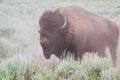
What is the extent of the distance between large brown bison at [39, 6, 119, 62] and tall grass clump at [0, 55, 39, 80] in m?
1.18

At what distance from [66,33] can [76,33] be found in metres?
0.17

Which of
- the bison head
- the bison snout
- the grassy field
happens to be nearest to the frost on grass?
the grassy field

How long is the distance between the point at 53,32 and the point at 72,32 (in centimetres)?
34

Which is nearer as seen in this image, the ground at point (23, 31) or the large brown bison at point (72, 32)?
the large brown bison at point (72, 32)

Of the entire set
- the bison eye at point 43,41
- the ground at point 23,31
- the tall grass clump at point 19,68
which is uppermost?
the bison eye at point 43,41

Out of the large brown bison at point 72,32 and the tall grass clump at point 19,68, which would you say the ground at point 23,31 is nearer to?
the large brown bison at point 72,32

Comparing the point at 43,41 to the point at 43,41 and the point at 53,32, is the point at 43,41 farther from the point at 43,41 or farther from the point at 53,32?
the point at 53,32

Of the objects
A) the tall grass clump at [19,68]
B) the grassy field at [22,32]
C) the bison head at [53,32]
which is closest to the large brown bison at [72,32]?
the bison head at [53,32]

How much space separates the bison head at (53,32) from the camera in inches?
242

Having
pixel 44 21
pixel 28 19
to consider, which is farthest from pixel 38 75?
pixel 28 19

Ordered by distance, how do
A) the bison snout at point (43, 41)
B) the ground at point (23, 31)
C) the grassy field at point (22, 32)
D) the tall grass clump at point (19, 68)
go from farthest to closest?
the ground at point (23, 31) → the grassy field at point (22, 32) → the bison snout at point (43, 41) → the tall grass clump at point (19, 68)

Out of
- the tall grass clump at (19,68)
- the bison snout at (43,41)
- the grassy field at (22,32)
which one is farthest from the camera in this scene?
the grassy field at (22,32)

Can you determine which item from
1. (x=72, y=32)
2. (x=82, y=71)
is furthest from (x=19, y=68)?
(x=72, y=32)

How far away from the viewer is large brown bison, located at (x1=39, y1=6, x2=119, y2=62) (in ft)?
20.3
